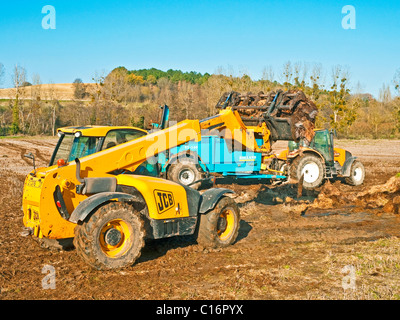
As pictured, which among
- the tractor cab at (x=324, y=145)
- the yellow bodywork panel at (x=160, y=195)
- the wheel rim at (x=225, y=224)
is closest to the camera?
the yellow bodywork panel at (x=160, y=195)

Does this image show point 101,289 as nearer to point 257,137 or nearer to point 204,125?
point 204,125

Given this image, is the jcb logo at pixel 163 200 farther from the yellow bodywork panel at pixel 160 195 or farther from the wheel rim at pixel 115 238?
the wheel rim at pixel 115 238

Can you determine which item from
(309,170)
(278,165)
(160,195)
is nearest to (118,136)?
(160,195)

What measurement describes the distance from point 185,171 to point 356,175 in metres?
7.01

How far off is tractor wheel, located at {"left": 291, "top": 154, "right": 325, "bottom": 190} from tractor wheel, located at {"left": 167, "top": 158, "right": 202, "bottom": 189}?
348 centimetres

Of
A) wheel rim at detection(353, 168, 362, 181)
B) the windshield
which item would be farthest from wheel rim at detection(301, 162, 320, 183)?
the windshield

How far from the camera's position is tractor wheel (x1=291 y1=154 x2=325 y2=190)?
50.0 ft

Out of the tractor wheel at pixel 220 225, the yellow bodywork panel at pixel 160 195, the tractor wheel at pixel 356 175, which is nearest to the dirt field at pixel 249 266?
the tractor wheel at pixel 220 225

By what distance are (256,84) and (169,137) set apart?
5146 centimetres

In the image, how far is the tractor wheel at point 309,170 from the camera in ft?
50.0

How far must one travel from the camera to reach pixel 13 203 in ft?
39.6

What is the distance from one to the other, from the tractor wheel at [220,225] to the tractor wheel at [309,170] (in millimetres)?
7508

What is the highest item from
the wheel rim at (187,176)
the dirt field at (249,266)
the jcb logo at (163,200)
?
the jcb logo at (163,200)
